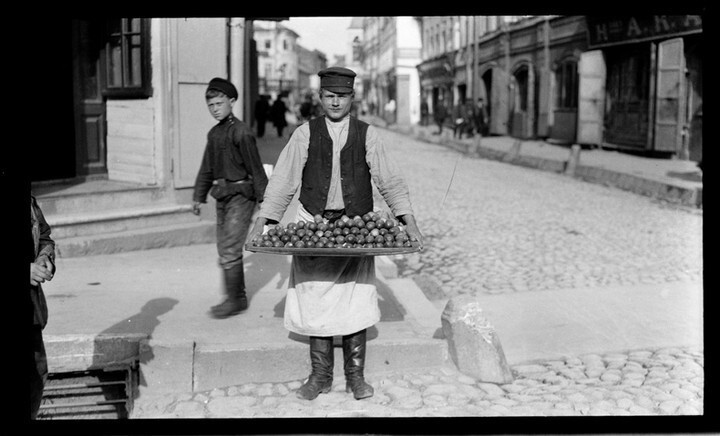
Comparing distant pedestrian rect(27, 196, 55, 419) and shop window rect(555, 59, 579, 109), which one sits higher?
shop window rect(555, 59, 579, 109)

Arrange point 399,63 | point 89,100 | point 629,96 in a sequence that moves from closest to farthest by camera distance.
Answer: point 89,100 < point 629,96 < point 399,63

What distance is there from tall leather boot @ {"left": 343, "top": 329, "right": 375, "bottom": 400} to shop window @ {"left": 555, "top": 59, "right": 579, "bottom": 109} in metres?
21.3

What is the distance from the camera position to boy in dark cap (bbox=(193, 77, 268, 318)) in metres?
6.05

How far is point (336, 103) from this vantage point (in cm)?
462

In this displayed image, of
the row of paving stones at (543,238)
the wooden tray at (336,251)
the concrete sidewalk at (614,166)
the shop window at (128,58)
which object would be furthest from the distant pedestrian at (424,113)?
the wooden tray at (336,251)

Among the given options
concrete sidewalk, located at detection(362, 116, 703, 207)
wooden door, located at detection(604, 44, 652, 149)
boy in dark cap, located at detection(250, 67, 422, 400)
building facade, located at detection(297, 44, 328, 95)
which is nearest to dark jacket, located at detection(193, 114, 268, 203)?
boy in dark cap, located at detection(250, 67, 422, 400)

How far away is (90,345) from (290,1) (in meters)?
2.58

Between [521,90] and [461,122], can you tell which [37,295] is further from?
[461,122]

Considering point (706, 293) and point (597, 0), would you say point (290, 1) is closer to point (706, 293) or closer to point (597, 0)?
point (597, 0)

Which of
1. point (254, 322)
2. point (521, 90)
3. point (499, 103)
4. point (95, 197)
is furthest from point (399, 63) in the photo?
point (254, 322)

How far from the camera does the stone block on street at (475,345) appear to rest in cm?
519

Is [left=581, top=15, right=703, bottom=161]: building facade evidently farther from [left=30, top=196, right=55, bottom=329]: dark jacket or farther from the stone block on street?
[left=30, top=196, right=55, bottom=329]: dark jacket

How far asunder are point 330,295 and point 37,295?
1639 mm

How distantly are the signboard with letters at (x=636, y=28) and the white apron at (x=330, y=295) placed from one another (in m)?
14.8
